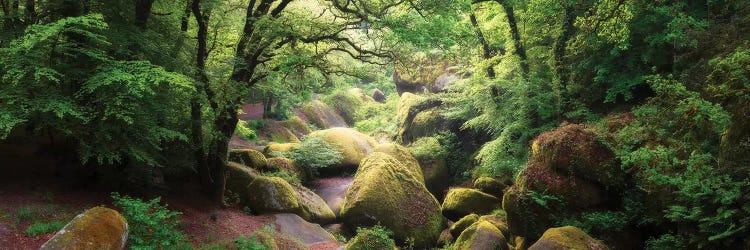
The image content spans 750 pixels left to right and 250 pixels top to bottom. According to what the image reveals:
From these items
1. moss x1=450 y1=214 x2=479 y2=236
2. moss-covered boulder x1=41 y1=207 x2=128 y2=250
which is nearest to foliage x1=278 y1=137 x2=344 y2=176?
moss x1=450 y1=214 x2=479 y2=236

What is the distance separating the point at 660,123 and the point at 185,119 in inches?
426

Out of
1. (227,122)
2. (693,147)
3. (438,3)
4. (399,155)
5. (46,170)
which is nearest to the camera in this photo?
(693,147)

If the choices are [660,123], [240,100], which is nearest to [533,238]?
[660,123]

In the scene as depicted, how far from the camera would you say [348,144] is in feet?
74.1

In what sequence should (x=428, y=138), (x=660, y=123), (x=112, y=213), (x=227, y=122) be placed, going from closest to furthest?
(x=112, y=213), (x=660, y=123), (x=227, y=122), (x=428, y=138)

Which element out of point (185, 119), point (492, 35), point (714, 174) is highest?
point (492, 35)

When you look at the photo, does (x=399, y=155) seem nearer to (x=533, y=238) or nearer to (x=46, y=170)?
(x=533, y=238)

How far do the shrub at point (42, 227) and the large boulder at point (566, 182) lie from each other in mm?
9678

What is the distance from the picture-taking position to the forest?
7277mm

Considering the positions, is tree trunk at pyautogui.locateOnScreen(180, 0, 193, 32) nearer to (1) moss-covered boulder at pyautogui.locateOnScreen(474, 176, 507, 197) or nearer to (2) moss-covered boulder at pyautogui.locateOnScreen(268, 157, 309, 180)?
(2) moss-covered boulder at pyautogui.locateOnScreen(268, 157, 309, 180)

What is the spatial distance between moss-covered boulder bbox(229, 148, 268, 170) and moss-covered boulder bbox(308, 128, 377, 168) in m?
4.96

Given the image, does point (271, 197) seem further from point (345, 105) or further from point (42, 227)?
point (345, 105)

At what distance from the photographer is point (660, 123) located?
9.05 m

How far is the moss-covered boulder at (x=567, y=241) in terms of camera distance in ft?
26.9
